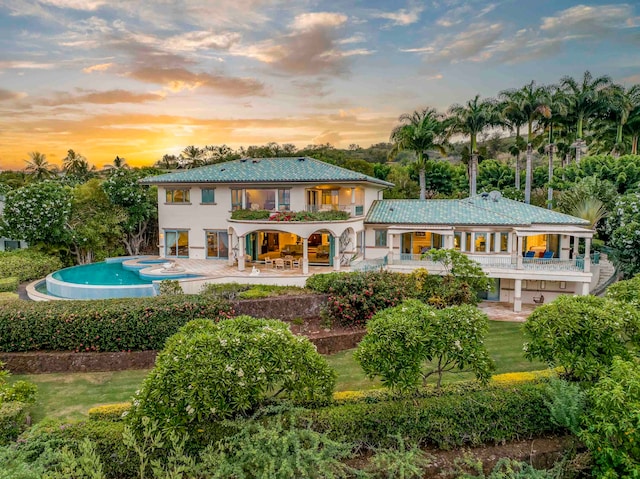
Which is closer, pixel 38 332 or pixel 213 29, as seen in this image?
pixel 38 332

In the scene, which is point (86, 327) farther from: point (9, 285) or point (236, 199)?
point (236, 199)

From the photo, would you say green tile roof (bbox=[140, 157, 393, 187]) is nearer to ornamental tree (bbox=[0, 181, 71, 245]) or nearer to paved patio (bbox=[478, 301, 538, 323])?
ornamental tree (bbox=[0, 181, 71, 245])

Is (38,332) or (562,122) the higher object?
(562,122)

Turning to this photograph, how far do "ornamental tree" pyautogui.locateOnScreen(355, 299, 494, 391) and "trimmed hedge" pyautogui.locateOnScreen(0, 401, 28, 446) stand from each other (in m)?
7.44

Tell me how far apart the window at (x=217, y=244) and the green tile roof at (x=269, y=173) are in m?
4.04

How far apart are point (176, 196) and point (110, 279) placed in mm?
8562

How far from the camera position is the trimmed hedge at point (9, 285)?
820 inches

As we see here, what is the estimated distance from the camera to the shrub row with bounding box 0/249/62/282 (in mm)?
23578

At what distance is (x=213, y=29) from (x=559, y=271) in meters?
24.1

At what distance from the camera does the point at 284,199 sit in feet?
92.9

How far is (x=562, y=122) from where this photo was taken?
134 ft

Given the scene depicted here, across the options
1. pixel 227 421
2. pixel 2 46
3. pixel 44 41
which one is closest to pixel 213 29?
pixel 44 41

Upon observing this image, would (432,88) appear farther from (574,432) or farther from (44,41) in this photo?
(574,432)

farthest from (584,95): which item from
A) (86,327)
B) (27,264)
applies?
(27,264)
